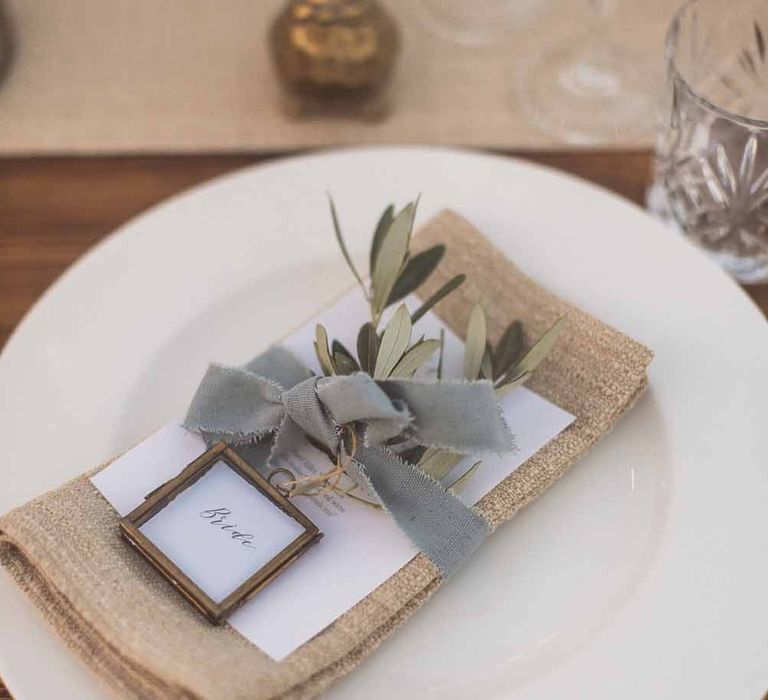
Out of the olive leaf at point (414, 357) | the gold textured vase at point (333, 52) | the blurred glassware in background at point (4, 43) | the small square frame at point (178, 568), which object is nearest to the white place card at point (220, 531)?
the small square frame at point (178, 568)

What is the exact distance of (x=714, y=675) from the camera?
1.87ft

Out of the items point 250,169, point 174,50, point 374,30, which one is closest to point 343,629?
point 250,169

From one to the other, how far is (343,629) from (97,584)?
13cm

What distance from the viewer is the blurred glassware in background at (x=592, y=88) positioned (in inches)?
35.8

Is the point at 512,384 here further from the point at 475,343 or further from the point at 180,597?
the point at 180,597

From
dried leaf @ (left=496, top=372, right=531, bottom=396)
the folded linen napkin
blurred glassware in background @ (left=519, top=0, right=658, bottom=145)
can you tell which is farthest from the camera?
blurred glassware in background @ (left=519, top=0, right=658, bottom=145)

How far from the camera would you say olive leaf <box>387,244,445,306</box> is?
2.27ft

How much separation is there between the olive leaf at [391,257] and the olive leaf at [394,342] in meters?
0.06

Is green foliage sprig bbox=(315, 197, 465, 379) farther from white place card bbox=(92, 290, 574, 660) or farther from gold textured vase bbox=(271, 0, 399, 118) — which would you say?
gold textured vase bbox=(271, 0, 399, 118)

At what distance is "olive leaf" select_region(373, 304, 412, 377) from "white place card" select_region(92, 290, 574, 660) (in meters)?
0.07

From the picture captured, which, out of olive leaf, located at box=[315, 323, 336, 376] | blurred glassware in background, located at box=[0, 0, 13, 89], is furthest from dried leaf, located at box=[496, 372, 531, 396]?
blurred glassware in background, located at box=[0, 0, 13, 89]

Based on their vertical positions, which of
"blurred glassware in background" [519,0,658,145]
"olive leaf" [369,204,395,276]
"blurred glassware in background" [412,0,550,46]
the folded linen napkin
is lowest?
the folded linen napkin

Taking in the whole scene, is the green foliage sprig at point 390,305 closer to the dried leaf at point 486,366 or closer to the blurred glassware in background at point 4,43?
the dried leaf at point 486,366

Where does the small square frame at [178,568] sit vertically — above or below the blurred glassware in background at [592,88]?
below
